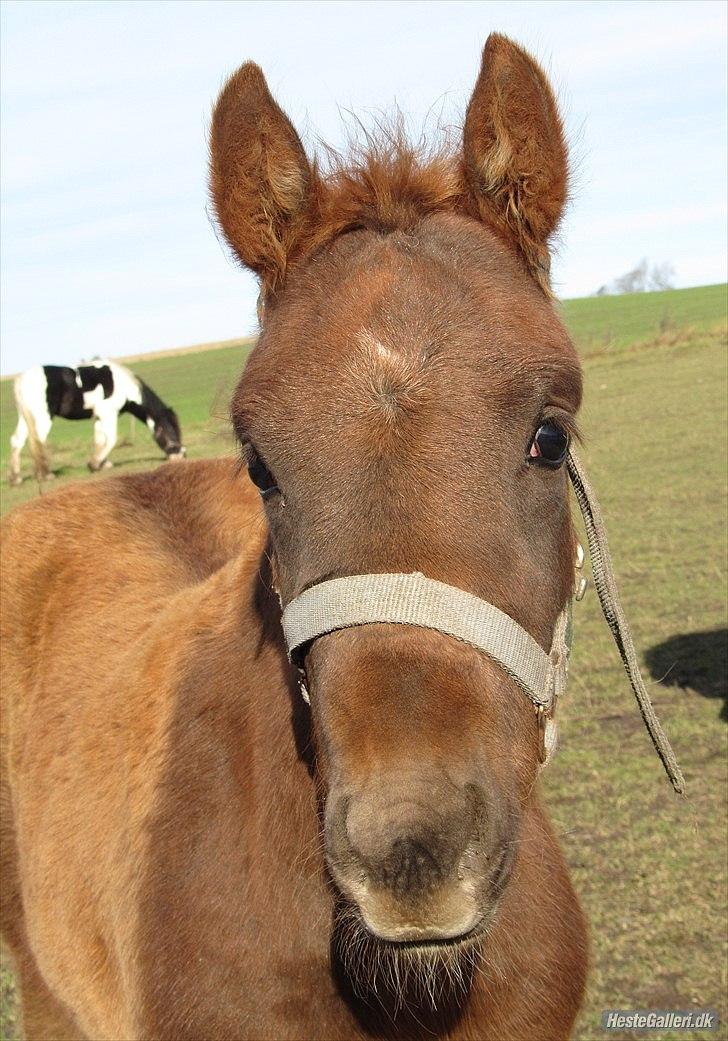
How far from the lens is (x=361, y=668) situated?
192 centimetres

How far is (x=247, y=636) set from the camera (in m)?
2.75

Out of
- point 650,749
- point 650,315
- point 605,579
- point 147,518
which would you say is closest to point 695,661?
point 650,749

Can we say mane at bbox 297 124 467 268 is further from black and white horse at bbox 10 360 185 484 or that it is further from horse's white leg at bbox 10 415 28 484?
horse's white leg at bbox 10 415 28 484

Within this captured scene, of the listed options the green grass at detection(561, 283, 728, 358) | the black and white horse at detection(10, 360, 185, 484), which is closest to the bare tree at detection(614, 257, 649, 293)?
the green grass at detection(561, 283, 728, 358)

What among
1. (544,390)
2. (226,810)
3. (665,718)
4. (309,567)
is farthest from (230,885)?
(665,718)

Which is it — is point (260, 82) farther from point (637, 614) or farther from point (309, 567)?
point (637, 614)

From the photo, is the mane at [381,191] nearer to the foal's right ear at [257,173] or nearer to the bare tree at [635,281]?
the foal's right ear at [257,173]

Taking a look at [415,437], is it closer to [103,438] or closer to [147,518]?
[147,518]

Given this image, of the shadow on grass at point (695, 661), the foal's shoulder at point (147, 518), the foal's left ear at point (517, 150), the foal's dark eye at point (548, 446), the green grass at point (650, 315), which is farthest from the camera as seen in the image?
the green grass at point (650, 315)

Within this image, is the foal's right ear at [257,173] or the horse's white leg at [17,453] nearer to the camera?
the foal's right ear at [257,173]

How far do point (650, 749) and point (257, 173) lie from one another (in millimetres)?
4665

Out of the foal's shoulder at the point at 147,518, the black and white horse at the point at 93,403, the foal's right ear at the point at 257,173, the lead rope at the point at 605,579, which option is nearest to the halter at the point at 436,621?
the lead rope at the point at 605,579

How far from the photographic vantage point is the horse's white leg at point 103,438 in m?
22.9

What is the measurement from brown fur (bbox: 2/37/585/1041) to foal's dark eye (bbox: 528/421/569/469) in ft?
0.13
